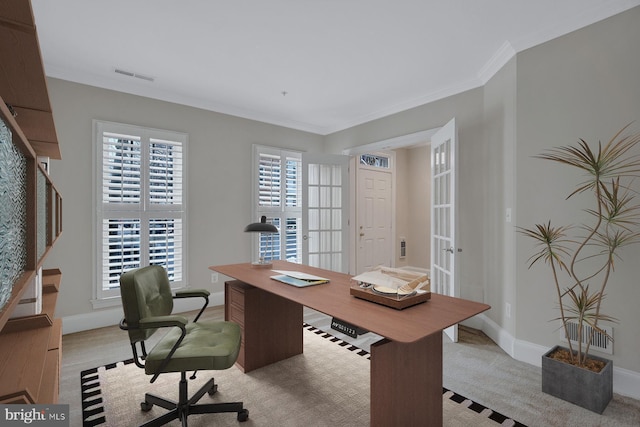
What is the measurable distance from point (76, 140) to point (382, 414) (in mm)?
3680

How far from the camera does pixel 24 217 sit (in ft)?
3.12

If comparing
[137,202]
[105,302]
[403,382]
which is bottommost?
[105,302]

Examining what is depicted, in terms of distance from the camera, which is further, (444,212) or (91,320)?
(444,212)

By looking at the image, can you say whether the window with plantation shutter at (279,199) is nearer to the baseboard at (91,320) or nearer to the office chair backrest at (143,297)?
the baseboard at (91,320)

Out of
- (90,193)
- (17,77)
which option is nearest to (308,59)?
(17,77)

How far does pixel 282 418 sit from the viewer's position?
1957 mm

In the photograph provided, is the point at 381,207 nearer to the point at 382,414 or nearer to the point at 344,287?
the point at 344,287

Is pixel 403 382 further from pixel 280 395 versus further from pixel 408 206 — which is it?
pixel 408 206

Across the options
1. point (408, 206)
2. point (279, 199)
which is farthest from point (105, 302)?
point (408, 206)

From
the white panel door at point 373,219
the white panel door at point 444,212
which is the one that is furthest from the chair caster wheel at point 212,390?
the white panel door at point 373,219

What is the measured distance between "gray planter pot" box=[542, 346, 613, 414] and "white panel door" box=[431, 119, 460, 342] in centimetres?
94

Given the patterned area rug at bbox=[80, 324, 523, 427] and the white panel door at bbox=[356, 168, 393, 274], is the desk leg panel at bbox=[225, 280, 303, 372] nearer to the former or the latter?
the patterned area rug at bbox=[80, 324, 523, 427]

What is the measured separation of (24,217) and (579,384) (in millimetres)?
2985

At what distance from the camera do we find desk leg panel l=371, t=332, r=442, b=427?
4.78 feet
